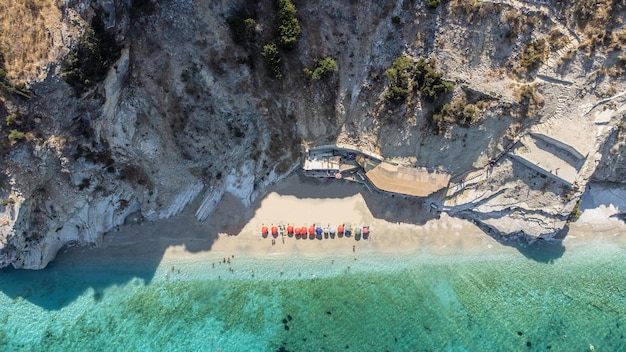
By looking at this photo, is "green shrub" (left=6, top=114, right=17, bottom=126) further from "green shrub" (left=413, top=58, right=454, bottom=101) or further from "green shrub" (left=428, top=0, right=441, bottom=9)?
"green shrub" (left=428, top=0, right=441, bottom=9)

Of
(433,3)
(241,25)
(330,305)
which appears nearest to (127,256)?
(330,305)

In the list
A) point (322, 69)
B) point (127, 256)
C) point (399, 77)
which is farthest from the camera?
point (127, 256)

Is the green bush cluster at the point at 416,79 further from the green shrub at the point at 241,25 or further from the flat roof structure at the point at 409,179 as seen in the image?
the green shrub at the point at 241,25

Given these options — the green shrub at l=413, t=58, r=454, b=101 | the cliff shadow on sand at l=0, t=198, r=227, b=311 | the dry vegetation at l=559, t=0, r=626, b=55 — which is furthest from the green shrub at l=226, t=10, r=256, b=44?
the dry vegetation at l=559, t=0, r=626, b=55

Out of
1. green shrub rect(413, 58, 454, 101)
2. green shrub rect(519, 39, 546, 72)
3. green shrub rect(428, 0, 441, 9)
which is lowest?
green shrub rect(413, 58, 454, 101)

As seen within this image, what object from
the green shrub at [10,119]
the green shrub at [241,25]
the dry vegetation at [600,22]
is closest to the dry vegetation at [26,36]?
the green shrub at [10,119]

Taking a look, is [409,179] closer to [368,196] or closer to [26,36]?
[368,196]
